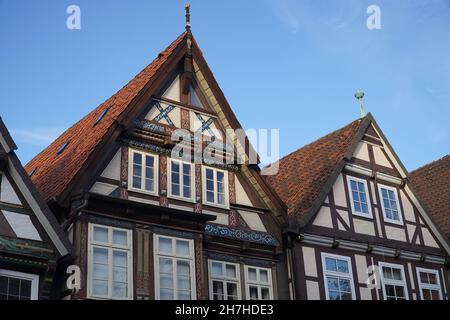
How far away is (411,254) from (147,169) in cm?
875

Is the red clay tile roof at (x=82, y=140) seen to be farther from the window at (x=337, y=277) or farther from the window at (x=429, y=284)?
the window at (x=429, y=284)

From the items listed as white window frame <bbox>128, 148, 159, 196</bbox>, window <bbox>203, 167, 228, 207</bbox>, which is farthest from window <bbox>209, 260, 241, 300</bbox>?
white window frame <bbox>128, 148, 159, 196</bbox>

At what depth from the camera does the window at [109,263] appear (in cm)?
1659

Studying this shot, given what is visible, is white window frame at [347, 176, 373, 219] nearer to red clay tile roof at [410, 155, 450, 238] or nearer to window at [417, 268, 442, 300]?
window at [417, 268, 442, 300]

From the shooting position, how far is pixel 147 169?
19031 mm

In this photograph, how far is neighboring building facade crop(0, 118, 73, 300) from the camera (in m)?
15.9

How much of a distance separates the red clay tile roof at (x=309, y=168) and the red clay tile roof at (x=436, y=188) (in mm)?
3785

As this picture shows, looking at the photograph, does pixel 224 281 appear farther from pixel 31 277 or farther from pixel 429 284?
pixel 429 284

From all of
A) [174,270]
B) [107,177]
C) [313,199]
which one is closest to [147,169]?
[107,177]

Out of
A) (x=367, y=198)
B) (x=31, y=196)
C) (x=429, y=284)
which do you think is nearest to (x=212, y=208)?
(x=31, y=196)

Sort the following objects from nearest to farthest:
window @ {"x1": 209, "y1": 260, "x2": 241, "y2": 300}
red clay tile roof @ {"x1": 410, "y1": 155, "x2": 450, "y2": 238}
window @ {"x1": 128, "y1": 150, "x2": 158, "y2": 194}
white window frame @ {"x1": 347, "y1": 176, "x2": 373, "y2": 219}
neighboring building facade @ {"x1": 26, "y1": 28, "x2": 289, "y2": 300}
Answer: neighboring building facade @ {"x1": 26, "y1": 28, "x2": 289, "y2": 300}
window @ {"x1": 128, "y1": 150, "x2": 158, "y2": 194}
window @ {"x1": 209, "y1": 260, "x2": 241, "y2": 300}
white window frame @ {"x1": 347, "y1": 176, "x2": 373, "y2": 219}
red clay tile roof @ {"x1": 410, "y1": 155, "x2": 450, "y2": 238}

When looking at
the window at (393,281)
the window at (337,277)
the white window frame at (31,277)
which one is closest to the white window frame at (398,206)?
the window at (393,281)
